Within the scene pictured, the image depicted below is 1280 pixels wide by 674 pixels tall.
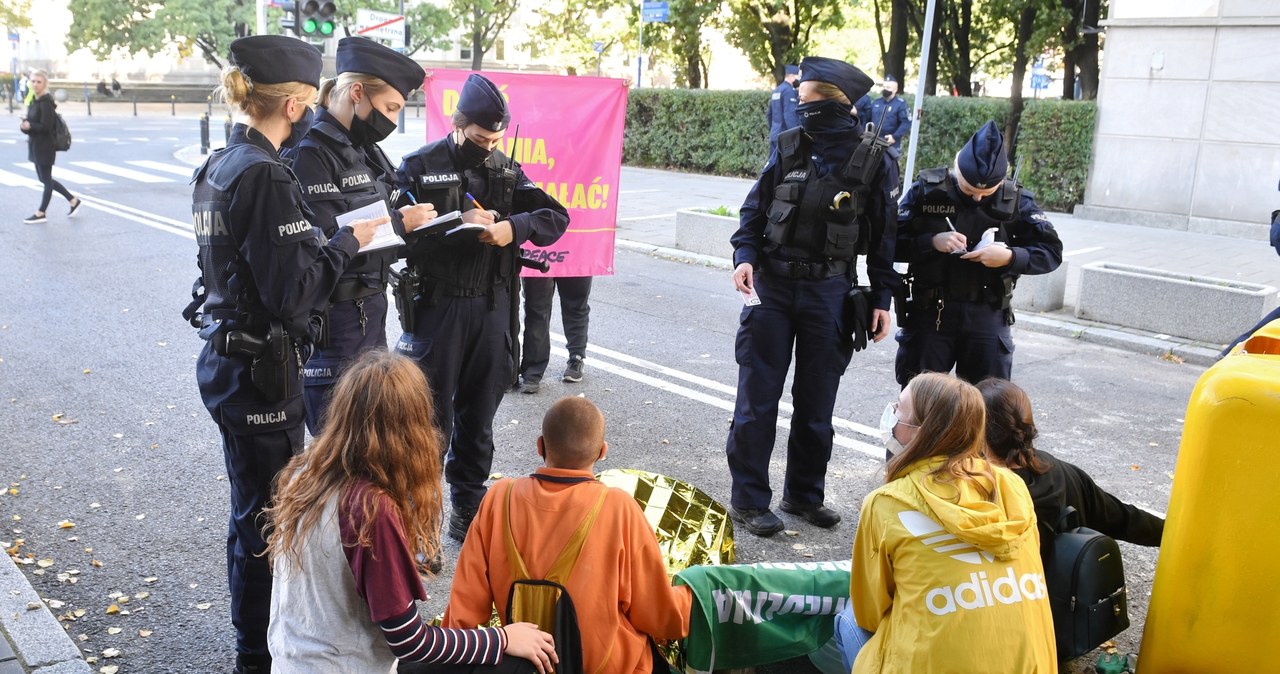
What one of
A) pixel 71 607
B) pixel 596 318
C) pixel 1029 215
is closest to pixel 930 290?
pixel 1029 215

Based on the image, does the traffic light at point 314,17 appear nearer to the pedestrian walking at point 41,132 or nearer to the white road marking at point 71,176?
the pedestrian walking at point 41,132

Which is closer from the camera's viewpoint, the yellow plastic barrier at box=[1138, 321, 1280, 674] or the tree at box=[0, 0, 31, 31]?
the yellow plastic barrier at box=[1138, 321, 1280, 674]

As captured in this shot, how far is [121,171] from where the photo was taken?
2053cm

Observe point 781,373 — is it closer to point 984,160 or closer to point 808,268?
point 808,268

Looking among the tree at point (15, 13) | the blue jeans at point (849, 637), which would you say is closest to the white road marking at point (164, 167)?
the blue jeans at point (849, 637)

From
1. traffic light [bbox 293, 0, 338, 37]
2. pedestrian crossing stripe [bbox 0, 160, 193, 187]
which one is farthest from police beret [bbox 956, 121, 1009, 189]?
pedestrian crossing stripe [bbox 0, 160, 193, 187]

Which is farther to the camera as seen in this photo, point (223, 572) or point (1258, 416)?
point (223, 572)

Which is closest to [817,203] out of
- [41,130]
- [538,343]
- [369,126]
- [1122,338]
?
[369,126]

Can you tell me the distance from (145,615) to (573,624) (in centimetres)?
209

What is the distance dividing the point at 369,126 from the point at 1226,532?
3.29 m

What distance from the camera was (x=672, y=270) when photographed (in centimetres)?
1170

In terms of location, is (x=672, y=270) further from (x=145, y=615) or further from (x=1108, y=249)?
(x=145, y=615)

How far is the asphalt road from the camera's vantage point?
4.24 m

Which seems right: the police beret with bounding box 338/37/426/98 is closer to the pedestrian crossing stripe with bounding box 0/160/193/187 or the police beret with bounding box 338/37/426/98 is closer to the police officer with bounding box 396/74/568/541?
the police officer with bounding box 396/74/568/541
